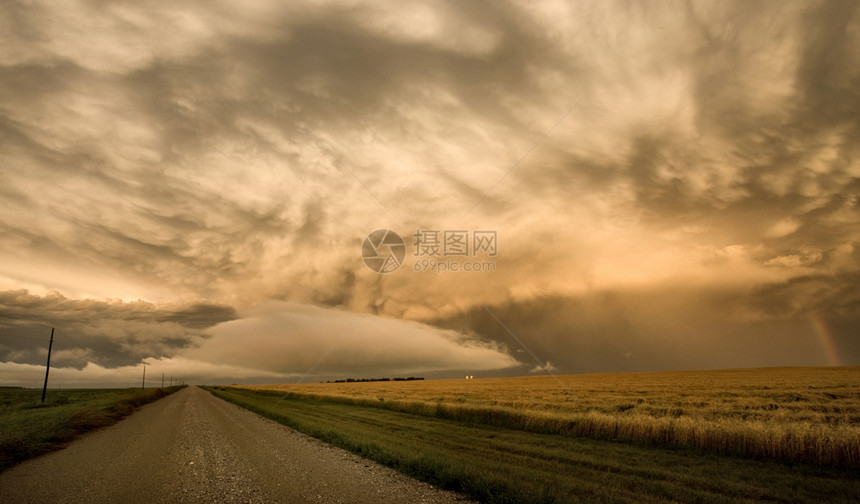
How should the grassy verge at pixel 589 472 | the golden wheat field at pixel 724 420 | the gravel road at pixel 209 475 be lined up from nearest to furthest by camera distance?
the gravel road at pixel 209 475, the grassy verge at pixel 589 472, the golden wheat field at pixel 724 420

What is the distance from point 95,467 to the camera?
40.9ft

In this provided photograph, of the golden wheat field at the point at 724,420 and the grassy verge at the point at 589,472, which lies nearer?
the grassy verge at the point at 589,472

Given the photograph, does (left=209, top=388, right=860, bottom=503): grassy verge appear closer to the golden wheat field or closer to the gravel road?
the golden wheat field

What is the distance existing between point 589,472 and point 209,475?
10166 millimetres

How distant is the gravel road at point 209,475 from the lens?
9.14m

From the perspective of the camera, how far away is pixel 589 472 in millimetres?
11508

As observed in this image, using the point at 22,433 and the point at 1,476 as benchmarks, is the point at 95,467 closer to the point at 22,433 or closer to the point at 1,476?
the point at 1,476

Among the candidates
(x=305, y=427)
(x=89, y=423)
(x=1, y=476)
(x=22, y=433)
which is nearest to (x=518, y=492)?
(x=1, y=476)

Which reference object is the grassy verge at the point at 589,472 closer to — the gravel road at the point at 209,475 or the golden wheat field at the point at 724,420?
the golden wheat field at the point at 724,420

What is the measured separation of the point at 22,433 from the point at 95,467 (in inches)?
432

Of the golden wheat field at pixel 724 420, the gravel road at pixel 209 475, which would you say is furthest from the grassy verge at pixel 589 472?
the gravel road at pixel 209 475

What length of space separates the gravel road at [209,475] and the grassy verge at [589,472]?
84 centimetres

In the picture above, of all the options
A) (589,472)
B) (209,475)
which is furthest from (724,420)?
(209,475)

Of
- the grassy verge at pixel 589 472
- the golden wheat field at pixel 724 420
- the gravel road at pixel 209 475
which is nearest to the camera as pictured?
the gravel road at pixel 209 475
